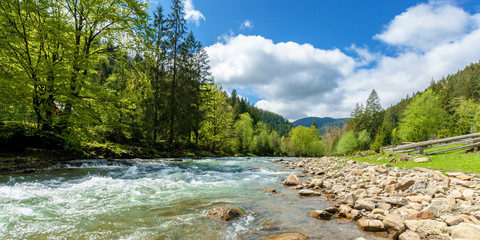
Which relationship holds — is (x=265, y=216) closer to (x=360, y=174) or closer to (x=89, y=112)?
(x=360, y=174)

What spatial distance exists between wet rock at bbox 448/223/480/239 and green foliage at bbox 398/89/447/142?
4512 centimetres

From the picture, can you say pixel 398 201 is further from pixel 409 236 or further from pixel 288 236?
pixel 288 236

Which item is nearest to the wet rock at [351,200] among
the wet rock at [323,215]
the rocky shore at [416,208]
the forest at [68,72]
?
the rocky shore at [416,208]

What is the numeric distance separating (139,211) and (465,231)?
7.25m

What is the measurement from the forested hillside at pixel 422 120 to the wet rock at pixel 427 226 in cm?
2778

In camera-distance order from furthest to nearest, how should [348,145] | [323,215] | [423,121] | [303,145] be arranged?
1. [303,145]
2. [348,145]
3. [423,121]
4. [323,215]

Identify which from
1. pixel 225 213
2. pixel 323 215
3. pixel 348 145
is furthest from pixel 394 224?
pixel 348 145

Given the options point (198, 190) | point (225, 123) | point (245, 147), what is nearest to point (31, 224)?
point (198, 190)

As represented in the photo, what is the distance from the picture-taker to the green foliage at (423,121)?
38.1 m

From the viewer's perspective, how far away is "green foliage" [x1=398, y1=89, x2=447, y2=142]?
38.1m

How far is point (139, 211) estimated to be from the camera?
219 inches

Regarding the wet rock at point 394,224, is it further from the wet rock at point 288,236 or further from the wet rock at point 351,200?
the wet rock at point 288,236

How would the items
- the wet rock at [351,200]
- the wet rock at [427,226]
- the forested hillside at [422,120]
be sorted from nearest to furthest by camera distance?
the wet rock at [427,226], the wet rock at [351,200], the forested hillside at [422,120]

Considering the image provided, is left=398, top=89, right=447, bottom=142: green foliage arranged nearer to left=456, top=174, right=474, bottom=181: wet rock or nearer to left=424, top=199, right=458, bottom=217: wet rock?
left=456, top=174, right=474, bottom=181: wet rock
